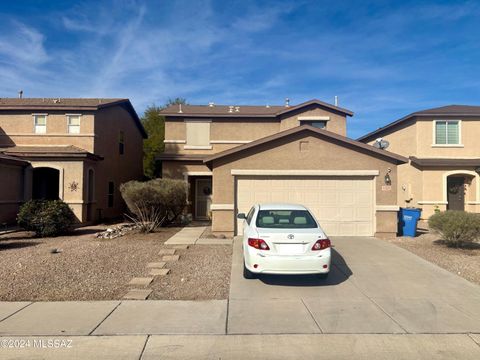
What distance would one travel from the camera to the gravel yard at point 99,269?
24.0 feet

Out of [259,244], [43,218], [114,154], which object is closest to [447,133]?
[259,244]

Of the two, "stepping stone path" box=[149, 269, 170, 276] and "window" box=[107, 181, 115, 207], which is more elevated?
"window" box=[107, 181, 115, 207]

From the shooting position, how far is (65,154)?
17250 mm

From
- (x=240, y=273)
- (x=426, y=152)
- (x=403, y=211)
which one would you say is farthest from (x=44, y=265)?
(x=426, y=152)

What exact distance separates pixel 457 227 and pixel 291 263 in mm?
6633

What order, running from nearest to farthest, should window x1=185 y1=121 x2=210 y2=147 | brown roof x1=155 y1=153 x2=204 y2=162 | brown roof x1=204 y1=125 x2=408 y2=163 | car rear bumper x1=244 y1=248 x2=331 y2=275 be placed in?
car rear bumper x1=244 y1=248 x2=331 y2=275 < brown roof x1=204 y1=125 x2=408 y2=163 < brown roof x1=155 y1=153 x2=204 y2=162 < window x1=185 y1=121 x2=210 y2=147

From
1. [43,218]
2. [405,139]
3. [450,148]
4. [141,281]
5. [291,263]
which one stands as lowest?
[141,281]

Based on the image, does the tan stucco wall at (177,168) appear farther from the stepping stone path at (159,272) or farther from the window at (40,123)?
the stepping stone path at (159,272)

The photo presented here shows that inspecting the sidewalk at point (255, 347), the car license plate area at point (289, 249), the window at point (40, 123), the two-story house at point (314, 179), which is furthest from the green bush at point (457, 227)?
the window at point (40, 123)

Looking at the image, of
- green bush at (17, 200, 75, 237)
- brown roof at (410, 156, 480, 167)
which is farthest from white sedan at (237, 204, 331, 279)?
brown roof at (410, 156, 480, 167)

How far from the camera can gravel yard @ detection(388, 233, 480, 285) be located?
9.12 m

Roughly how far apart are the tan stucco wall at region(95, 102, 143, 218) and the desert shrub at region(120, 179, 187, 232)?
5.48 meters

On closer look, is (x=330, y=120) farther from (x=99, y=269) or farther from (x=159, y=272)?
(x=99, y=269)

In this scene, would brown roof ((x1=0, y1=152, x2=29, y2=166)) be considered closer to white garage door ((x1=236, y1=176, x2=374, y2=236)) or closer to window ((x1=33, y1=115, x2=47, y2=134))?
window ((x1=33, y1=115, x2=47, y2=134))
